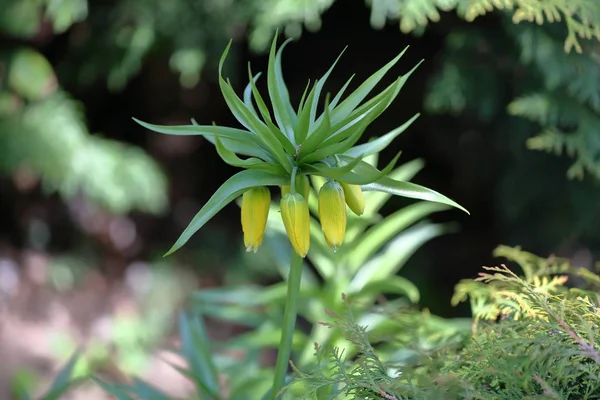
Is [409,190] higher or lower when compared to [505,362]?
higher

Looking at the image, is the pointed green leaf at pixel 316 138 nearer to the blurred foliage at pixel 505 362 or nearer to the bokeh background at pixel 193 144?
the blurred foliage at pixel 505 362

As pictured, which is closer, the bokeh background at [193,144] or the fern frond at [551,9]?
the fern frond at [551,9]

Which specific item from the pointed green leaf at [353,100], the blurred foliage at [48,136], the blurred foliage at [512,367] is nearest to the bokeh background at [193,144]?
the blurred foliage at [48,136]

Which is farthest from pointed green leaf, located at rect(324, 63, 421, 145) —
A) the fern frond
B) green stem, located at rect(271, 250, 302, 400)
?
the fern frond

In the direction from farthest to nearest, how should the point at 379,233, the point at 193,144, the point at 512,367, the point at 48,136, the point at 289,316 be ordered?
1. the point at 193,144
2. the point at 48,136
3. the point at 379,233
4. the point at 289,316
5. the point at 512,367

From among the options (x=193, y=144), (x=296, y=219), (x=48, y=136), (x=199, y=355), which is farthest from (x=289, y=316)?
(x=193, y=144)

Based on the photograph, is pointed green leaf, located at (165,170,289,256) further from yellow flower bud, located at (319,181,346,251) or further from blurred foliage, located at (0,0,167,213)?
blurred foliage, located at (0,0,167,213)

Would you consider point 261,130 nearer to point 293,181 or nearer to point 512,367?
point 293,181
